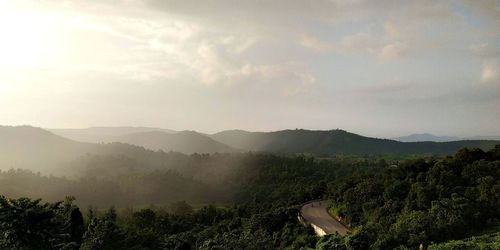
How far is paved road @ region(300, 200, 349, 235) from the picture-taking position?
3816cm

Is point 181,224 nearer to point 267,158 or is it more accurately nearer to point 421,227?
point 421,227

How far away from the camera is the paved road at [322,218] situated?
38156mm

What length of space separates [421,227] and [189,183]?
114 metres

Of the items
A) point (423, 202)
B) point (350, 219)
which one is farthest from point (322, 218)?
point (423, 202)

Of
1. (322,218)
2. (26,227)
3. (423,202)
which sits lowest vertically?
(322,218)

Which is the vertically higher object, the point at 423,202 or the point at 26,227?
the point at 26,227

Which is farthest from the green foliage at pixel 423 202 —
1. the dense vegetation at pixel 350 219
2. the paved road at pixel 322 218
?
the paved road at pixel 322 218

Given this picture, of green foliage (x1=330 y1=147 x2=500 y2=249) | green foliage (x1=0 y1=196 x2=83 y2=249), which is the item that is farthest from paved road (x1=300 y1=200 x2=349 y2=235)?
green foliage (x1=0 y1=196 x2=83 y2=249)

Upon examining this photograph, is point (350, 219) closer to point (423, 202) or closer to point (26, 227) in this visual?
point (423, 202)

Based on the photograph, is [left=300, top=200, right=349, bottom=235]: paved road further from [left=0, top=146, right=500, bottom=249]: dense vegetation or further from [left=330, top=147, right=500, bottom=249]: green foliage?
[left=330, top=147, right=500, bottom=249]: green foliage

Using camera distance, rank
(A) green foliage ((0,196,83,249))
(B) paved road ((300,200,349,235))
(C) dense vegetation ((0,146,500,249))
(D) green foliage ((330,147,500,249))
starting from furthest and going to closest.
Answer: (B) paved road ((300,200,349,235)), (D) green foliage ((330,147,500,249)), (C) dense vegetation ((0,146,500,249)), (A) green foliage ((0,196,83,249))

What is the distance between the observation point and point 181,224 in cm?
6594

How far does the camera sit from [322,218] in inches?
1713

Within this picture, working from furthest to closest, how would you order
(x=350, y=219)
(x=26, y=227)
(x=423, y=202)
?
(x=350, y=219), (x=423, y=202), (x=26, y=227)
